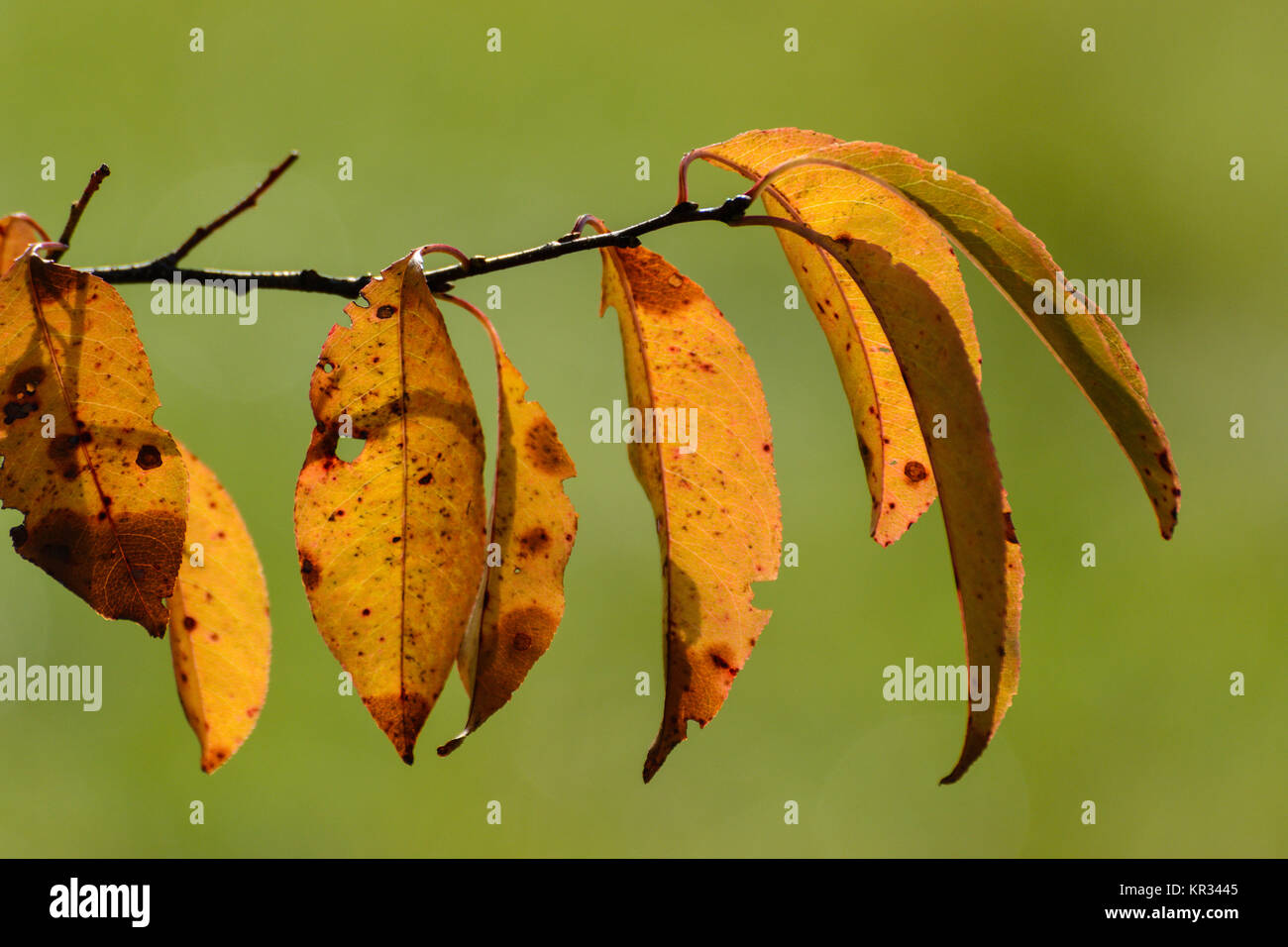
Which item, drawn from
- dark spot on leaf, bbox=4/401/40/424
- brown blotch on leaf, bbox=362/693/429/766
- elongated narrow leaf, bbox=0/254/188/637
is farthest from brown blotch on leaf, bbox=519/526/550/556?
dark spot on leaf, bbox=4/401/40/424

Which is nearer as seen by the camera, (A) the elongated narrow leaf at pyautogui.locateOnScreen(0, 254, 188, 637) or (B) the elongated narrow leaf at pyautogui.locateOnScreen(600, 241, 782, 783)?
(A) the elongated narrow leaf at pyautogui.locateOnScreen(0, 254, 188, 637)

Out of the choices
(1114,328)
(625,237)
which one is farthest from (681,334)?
(1114,328)

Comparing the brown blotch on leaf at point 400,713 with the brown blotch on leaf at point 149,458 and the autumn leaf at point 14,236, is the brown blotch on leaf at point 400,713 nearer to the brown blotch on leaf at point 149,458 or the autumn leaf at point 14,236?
the brown blotch on leaf at point 149,458

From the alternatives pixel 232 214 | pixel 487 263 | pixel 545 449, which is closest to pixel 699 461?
pixel 545 449

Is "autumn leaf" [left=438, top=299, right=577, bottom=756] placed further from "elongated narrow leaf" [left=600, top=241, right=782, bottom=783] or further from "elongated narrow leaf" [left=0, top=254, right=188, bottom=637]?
"elongated narrow leaf" [left=0, top=254, right=188, bottom=637]

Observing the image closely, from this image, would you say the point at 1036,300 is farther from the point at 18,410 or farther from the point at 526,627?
the point at 18,410

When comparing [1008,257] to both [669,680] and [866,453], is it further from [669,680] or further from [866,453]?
[669,680]
